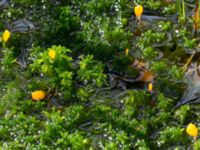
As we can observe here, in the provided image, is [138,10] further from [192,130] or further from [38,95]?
[192,130]

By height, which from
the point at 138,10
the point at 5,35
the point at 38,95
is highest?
the point at 138,10

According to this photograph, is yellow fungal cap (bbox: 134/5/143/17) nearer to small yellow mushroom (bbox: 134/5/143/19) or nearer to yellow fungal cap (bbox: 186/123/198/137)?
small yellow mushroom (bbox: 134/5/143/19)

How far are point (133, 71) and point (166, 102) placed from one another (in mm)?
465

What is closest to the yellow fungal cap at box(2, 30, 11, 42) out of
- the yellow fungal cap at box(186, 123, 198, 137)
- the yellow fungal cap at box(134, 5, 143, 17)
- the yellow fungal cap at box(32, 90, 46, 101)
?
the yellow fungal cap at box(32, 90, 46, 101)

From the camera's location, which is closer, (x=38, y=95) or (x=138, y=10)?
(x=38, y=95)

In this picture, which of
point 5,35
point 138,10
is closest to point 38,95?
point 5,35

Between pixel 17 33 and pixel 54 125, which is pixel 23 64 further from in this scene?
pixel 54 125

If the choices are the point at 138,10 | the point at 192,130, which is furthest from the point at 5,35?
the point at 192,130

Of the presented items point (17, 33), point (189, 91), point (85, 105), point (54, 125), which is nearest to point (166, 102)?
point (189, 91)

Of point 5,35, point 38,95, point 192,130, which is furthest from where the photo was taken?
point 5,35

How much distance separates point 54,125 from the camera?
3855 mm

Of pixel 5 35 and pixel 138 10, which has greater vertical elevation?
pixel 138 10

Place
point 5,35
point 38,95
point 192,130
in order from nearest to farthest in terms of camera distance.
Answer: point 192,130 < point 38,95 < point 5,35

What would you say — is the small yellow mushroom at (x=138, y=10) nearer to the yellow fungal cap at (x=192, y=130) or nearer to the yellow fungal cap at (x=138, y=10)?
the yellow fungal cap at (x=138, y=10)
